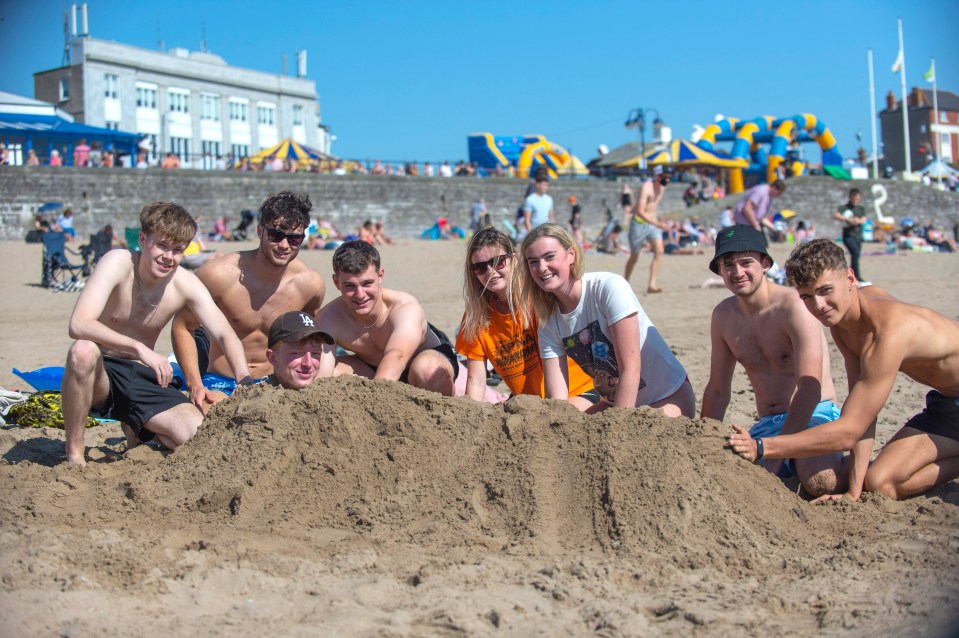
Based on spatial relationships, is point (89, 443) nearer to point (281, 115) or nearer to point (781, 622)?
point (781, 622)

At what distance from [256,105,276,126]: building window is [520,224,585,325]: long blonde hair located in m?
61.9

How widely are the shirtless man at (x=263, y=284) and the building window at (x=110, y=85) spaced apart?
53316 mm

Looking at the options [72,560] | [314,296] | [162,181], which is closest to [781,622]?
[72,560]

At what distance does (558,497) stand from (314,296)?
2558mm

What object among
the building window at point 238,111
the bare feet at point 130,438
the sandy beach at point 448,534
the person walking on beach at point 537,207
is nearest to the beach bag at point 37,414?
the bare feet at point 130,438

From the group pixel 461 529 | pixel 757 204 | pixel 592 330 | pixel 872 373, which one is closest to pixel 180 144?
pixel 757 204

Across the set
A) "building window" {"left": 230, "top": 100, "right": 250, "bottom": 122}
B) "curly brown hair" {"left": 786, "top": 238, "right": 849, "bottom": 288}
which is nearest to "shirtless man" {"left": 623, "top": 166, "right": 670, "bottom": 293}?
"curly brown hair" {"left": 786, "top": 238, "right": 849, "bottom": 288}

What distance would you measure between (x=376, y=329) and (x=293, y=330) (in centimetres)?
88

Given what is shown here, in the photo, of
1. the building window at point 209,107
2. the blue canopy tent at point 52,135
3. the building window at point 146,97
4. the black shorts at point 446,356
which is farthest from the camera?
the building window at point 209,107

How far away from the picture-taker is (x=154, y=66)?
55.2 meters

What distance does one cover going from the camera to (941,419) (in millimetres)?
4090

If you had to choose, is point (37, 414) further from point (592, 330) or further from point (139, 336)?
point (592, 330)

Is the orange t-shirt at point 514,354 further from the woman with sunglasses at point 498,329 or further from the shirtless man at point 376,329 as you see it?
the shirtless man at point 376,329

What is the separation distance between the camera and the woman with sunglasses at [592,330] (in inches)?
175
